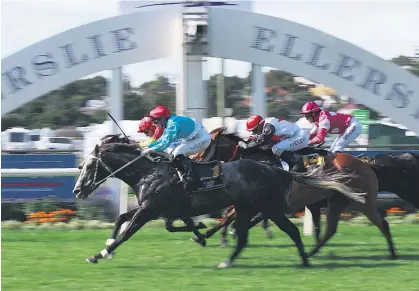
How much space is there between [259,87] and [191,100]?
1.24 metres

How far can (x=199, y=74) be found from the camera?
521 inches

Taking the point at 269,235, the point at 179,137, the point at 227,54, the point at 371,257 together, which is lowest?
the point at 269,235

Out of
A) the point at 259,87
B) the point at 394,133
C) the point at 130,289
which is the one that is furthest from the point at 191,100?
the point at 394,133

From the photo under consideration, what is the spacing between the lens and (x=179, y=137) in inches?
368

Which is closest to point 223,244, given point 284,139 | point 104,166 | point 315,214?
point 315,214

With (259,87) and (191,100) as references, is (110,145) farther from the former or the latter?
Answer: (259,87)

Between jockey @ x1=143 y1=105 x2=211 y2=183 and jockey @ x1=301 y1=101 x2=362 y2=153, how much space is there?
1633 millimetres

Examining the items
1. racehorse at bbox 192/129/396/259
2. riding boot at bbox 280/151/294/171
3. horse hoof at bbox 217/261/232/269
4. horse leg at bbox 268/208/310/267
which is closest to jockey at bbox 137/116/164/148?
riding boot at bbox 280/151/294/171

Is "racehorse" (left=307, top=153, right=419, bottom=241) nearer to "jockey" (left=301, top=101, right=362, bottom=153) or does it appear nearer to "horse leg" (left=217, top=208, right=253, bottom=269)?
"jockey" (left=301, top=101, right=362, bottom=153)

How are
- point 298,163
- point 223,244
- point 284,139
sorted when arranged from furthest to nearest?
point 223,244 → point 284,139 → point 298,163

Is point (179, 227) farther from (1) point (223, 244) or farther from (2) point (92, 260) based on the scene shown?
(2) point (92, 260)

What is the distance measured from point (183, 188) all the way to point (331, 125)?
2646 mm

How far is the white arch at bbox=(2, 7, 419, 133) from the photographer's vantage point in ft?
41.8

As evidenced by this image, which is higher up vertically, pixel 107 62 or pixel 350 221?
pixel 107 62
